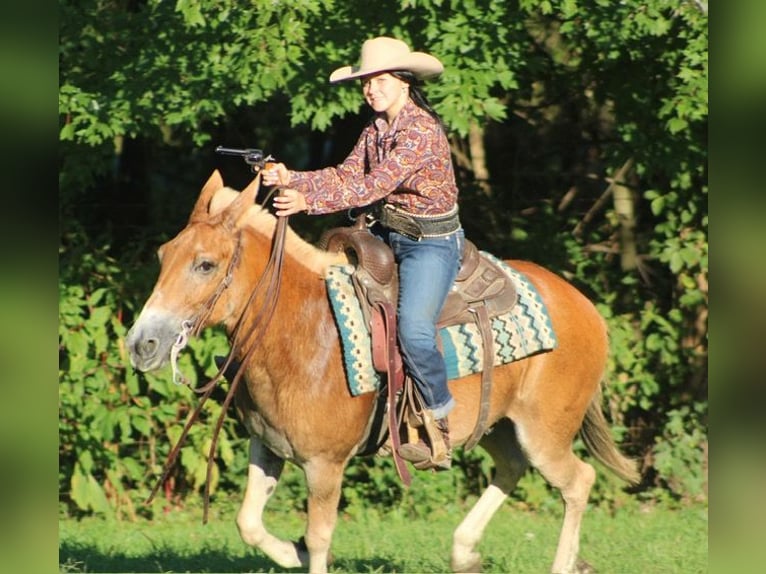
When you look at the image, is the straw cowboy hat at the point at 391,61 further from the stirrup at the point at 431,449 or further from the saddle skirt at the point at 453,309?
the stirrup at the point at 431,449

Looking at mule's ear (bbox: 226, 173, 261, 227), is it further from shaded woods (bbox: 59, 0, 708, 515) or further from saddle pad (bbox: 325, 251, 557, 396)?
shaded woods (bbox: 59, 0, 708, 515)

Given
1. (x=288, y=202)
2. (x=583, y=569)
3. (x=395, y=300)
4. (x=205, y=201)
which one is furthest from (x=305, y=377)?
(x=583, y=569)

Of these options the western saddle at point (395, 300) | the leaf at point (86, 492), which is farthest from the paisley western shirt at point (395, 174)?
the leaf at point (86, 492)

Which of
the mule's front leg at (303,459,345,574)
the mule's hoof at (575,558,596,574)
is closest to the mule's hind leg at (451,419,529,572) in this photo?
the mule's hoof at (575,558,596,574)

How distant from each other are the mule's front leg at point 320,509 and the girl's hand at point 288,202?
3.84 ft

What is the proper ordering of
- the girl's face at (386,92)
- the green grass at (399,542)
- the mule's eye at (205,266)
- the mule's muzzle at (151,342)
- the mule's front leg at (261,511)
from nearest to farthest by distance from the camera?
the mule's muzzle at (151,342)
the mule's eye at (205,266)
the mule's front leg at (261,511)
the girl's face at (386,92)
the green grass at (399,542)

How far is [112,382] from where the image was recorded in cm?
961

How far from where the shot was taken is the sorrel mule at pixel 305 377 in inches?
193

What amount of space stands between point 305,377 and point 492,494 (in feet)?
5.11

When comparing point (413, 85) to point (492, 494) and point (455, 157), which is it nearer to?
point (492, 494)
